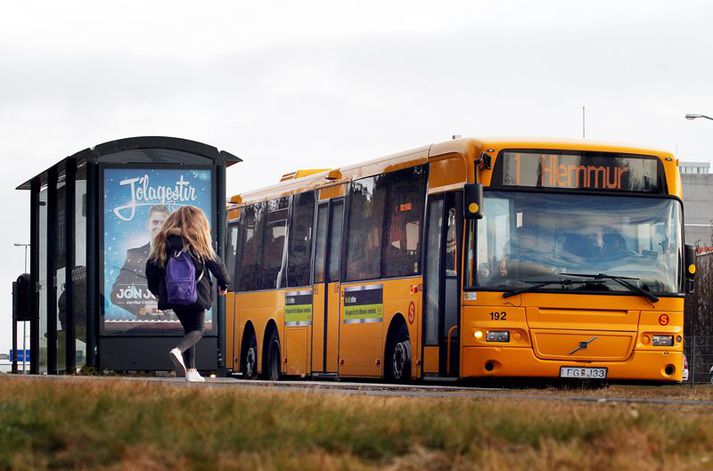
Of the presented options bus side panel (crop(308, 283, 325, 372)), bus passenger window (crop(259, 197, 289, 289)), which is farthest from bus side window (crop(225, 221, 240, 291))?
bus side panel (crop(308, 283, 325, 372))

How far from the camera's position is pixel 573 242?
765 inches

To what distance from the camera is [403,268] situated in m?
21.2

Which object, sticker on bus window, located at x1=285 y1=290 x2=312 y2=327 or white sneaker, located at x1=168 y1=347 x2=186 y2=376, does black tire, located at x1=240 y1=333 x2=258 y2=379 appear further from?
white sneaker, located at x1=168 y1=347 x2=186 y2=376

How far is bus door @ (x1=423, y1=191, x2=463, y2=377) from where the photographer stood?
19562mm

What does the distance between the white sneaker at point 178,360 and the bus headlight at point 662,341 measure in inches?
233

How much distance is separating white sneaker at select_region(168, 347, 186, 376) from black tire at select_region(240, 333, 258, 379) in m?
10.1

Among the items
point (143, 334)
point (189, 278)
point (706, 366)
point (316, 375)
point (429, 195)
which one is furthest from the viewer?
point (706, 366)

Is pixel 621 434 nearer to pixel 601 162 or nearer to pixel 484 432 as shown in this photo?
pixel 484 432

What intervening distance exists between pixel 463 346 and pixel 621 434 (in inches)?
424

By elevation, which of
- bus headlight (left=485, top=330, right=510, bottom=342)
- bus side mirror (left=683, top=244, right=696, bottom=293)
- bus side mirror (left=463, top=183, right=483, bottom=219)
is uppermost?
bus side mirror (left=463, top=183, right=483, bottom=219)

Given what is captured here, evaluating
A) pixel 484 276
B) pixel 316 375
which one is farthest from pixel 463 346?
pixel 316 375

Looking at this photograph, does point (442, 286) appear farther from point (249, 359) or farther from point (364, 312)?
point (249, 359)

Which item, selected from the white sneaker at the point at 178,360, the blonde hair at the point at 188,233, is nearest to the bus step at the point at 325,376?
the white sneaker at the point at 178,360

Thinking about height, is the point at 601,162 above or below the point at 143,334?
above
